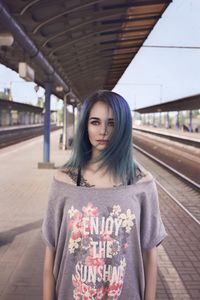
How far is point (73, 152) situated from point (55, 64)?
11.2 meters

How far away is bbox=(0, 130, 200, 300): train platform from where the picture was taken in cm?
428

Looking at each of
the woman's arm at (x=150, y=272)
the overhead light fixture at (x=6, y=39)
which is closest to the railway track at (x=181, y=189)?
the overhead light fixture at (x=6, y=39)

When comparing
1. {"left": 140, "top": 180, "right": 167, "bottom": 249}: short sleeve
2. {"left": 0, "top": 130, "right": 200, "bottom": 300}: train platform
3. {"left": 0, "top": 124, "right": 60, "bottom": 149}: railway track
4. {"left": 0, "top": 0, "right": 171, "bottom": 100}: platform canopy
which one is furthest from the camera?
{"left": 0, "top": 124, "right": 60, "bottom": 149}: railway track

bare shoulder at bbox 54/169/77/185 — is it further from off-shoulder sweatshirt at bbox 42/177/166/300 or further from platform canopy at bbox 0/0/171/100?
platform canopy at bbox 0/0/171/100

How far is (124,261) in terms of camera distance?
1.65 metres

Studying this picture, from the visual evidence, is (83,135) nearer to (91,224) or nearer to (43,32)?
(91,224)

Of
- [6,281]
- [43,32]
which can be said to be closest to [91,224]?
[6,281]

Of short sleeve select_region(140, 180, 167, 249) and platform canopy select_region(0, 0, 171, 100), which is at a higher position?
platform canopy select_region(0, 0, 171, 100)

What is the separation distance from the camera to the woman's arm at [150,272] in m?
1.77

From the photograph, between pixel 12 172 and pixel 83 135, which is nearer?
pixel 83 135

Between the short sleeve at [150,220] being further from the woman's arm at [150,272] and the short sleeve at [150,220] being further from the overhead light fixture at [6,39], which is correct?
the overhead light fixture at [6,39]

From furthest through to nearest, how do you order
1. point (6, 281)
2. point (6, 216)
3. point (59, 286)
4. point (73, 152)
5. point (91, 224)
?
point (6, 216) < point (6, 281) < point (73, 152) < point (59, 286) < point (91, 224)

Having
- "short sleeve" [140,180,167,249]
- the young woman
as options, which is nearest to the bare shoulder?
the young woman

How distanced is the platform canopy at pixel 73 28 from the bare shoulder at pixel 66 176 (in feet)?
14.1
